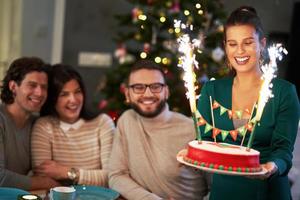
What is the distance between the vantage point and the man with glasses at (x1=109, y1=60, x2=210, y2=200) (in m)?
1.94

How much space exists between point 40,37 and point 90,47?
0.53 metres

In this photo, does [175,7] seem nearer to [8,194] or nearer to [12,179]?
[12,179]

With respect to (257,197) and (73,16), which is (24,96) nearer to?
(257,197)

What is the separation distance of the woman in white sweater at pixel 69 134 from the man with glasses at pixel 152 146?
130 millimetres

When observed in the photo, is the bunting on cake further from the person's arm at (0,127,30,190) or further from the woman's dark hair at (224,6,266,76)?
the person's arm at (0,127,30,190)

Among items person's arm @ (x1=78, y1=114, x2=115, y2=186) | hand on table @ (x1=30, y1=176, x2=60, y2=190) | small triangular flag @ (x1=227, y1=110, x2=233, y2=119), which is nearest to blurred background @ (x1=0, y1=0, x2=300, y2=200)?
person's arm @ (x1=78, y1=114, x2=115, y2=186)

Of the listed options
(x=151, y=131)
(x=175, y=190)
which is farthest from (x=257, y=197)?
(x=151, y=131)

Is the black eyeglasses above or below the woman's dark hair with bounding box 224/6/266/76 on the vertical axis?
below

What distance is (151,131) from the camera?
2.03 meters

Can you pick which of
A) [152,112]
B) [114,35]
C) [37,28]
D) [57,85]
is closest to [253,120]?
[152,112]

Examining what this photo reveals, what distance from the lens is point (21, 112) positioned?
208 centimetres

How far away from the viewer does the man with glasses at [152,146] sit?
6.36 ft

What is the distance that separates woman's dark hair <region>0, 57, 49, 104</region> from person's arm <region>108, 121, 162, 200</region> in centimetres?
46

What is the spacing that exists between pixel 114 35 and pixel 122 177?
293cm
